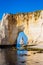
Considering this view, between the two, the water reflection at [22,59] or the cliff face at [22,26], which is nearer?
the water reflection at [22,59]

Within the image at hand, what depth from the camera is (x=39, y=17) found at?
37.7 metres

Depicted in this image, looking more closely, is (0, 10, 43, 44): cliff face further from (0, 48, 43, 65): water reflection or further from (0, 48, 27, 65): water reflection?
(0, 48, 43, 65): water reflection

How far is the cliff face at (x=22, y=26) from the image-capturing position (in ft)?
124

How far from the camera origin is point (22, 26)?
135 ft

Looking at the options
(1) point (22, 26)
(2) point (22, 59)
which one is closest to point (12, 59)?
(2) point (22, 59)

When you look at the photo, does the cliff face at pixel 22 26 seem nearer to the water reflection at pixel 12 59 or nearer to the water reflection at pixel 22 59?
the water reflection at pixel 12 59

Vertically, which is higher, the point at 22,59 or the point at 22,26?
the point at 22,26

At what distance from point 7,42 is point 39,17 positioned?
800cm

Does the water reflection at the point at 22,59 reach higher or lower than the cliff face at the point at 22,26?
lower

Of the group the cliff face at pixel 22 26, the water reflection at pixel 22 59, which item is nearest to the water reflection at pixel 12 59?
the water reflection at pixel 22 59

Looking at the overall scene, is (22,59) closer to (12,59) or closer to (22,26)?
(12,59)

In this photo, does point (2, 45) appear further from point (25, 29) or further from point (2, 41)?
point (25, 29)

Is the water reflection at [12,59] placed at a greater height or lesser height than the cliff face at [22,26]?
lesser

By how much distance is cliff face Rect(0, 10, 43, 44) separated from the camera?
37719 millimetres
